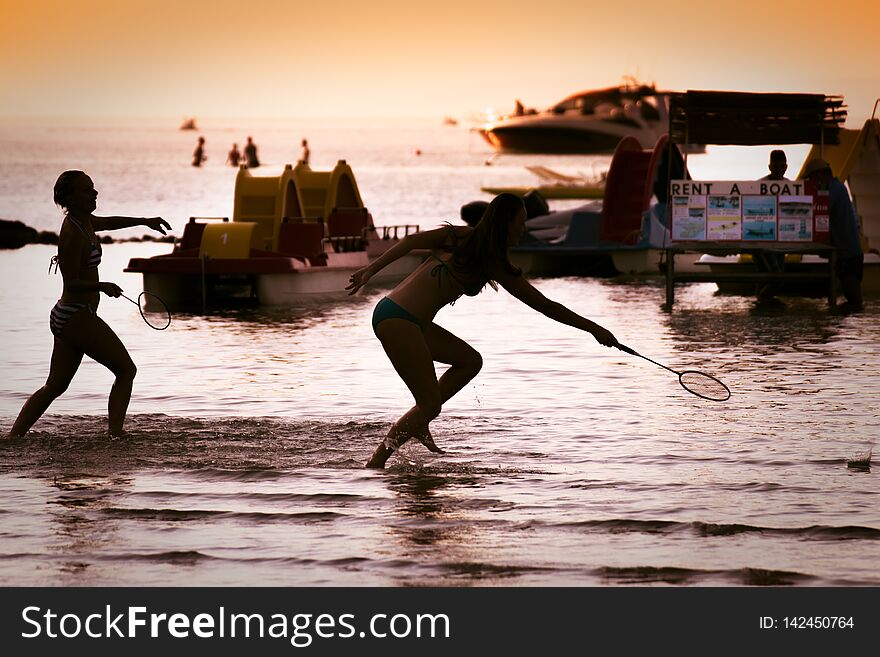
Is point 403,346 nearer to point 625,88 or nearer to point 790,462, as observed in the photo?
point 790,462

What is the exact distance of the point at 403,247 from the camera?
8945 mm

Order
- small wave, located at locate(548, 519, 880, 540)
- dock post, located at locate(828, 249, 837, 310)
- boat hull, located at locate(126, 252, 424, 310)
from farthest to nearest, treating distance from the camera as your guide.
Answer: boat hull, located at locate(126, 252, 424, 310) → dock post, located at locate(828, 249, 837, 310) → small wave, located at locate(548, 519, 880, 540)

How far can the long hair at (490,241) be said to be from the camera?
29.5 ft

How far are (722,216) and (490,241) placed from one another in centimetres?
1123

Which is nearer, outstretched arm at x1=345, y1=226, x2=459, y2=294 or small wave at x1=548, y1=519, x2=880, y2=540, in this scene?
small wave at x1=548, y1=519, x2=880, y2=540

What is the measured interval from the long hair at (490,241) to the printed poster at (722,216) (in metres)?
11.0

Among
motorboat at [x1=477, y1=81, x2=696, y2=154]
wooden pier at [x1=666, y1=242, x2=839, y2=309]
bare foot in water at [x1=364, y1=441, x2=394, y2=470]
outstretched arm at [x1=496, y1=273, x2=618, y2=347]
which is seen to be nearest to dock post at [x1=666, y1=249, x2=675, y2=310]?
wooden pier at [x1=666, y1=242, x2=839, y2=309]

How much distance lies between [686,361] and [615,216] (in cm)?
1272

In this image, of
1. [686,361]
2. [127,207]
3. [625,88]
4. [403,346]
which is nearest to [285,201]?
[686,361]

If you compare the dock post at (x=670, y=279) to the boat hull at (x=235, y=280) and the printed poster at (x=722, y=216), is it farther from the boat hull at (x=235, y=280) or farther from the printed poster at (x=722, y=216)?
the boat hull at (x=235, y=280)

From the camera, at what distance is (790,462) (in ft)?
32.4

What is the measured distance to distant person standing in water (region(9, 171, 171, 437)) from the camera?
10117mm

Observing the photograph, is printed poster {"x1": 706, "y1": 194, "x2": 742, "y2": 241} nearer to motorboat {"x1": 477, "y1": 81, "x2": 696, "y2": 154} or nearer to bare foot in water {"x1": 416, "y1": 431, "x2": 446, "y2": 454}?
bare foot in water {"x1": 416, "y1": 431, "x2": 446, "y2": 454}

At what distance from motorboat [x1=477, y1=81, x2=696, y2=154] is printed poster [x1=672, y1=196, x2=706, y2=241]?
160 meters
